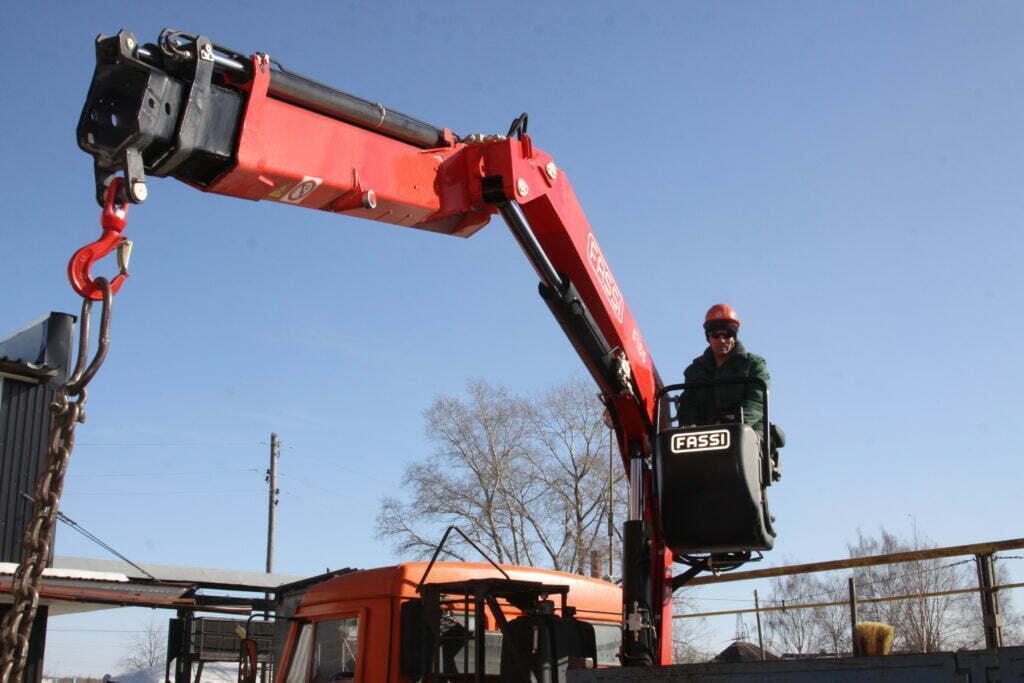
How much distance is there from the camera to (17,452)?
666 inches

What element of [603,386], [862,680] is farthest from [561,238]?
[862,680]

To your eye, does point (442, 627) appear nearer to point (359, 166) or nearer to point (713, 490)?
point (713, 490)

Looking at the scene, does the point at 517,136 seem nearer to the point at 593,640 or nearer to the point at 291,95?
the point at 291,95

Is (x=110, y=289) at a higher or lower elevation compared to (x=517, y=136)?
lower

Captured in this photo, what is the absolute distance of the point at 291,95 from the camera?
5.59 metres

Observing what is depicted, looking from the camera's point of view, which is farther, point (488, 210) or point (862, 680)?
point (488, 210)

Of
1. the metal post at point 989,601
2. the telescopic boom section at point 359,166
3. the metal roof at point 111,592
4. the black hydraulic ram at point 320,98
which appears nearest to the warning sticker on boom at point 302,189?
the telescopic boom section at point 359,166

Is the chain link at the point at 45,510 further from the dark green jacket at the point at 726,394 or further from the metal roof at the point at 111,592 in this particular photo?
the metal roof at the point at 111,592

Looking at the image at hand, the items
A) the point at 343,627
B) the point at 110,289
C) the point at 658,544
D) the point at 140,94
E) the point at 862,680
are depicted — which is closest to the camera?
the point at 110,289

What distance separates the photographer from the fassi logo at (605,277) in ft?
23.8

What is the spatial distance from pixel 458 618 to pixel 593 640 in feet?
3.15

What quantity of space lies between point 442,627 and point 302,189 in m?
2.95

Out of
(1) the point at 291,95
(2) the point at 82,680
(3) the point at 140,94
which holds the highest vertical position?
(1) the point at 291,95

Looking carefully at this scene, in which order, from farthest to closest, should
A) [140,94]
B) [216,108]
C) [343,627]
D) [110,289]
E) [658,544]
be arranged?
[343,627]
[658,544]
[216,108]
[140,94]
[110,289]
